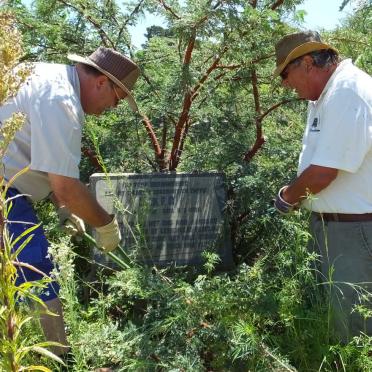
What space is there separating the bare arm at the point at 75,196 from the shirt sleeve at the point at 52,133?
50 millimetres

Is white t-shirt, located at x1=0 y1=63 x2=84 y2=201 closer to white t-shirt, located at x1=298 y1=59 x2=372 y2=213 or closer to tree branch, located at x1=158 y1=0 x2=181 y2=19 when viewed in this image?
white t-shirt, located at x1=298 y1=59 x2=372 y2=213

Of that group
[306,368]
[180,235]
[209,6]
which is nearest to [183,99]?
[209,6]

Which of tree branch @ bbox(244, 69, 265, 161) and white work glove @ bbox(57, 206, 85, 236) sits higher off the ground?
tree branch @ bbox(244, 69, 265, 161)

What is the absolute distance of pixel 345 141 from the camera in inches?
104

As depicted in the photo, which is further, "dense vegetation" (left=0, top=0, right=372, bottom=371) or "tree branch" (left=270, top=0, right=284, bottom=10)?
"tree branch" (left=270, top=0, right=284, bottom=10)

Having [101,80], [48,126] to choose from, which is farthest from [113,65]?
[48,126]

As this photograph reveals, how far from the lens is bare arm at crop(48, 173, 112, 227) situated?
2.71 m

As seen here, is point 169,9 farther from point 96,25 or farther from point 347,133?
point 347,133

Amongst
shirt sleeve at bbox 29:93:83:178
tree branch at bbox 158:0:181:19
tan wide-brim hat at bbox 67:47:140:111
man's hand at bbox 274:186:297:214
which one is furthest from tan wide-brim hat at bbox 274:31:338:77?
shirt sleeve at bbox 29:93:83:178

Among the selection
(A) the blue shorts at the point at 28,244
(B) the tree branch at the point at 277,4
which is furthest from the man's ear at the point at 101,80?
(B) the tree branch at the point at 277,4

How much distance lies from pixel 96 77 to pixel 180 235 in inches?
63.8

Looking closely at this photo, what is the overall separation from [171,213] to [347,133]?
183 centimetres

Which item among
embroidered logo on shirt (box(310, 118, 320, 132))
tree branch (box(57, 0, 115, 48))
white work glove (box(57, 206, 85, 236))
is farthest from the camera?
tree branch (box(57, 0, 115, 48))

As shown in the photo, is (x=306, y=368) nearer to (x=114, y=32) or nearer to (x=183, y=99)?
(x=183, y=99)
